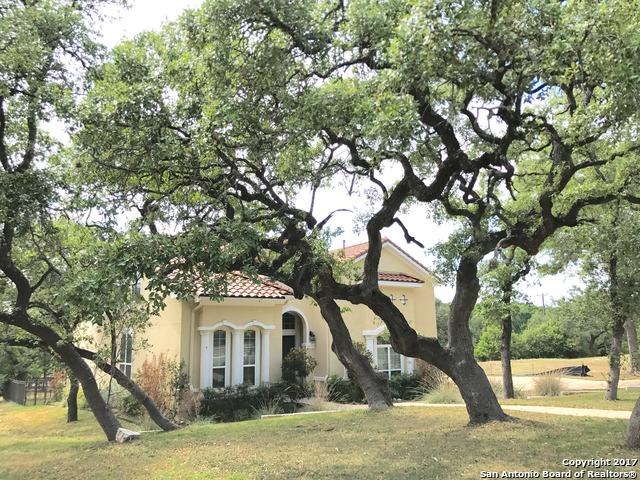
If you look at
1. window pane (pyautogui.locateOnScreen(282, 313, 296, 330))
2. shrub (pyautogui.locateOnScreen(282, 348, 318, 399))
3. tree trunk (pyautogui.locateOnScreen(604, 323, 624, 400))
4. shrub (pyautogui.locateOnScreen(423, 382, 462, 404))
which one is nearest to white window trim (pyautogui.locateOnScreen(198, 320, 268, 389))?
shrub (pyautogui.locateOnScreen(282, 348, 318, 399))

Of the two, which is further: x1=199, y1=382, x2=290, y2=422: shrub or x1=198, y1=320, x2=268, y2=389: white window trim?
x1=198, y1=320, x2=268, y2=389: white window trim

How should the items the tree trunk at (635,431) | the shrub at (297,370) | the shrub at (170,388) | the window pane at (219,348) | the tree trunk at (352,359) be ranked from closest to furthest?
the tree trunk at (635,431) → the tree trunk at (352,359) → the shrub at (170,388) → the window pane at (219,348) → the shrub at (297,370)

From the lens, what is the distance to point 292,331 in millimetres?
24016

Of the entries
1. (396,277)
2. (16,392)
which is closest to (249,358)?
(396,277)

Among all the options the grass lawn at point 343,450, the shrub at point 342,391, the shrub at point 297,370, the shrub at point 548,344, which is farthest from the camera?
the shrub at point 548,344

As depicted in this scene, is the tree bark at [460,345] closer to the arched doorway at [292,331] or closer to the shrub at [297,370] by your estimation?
the shrub at [297,370]

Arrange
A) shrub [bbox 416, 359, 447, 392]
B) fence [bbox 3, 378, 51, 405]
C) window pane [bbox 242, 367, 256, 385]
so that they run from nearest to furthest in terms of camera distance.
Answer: window pane [bbox 242, 367, 256, 385] < shrub [bbox 416, 359, 447, 392] < fence [bbox 3, 378, 51, 405]

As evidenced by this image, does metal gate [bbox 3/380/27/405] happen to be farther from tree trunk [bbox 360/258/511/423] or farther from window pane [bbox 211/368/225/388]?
tree trunk [bbox 360/258/511/423]

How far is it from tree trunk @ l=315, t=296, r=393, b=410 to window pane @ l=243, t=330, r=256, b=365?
7.20 meters

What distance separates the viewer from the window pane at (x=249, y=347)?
20.9m

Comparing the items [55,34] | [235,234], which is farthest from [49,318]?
[235,234]

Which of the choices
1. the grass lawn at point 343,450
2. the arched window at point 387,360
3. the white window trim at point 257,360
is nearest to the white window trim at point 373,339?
the arched window at point 387,360

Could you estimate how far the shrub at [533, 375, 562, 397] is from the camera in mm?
21359

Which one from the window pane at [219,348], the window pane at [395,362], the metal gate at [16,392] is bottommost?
the metal gate at [16,392]
